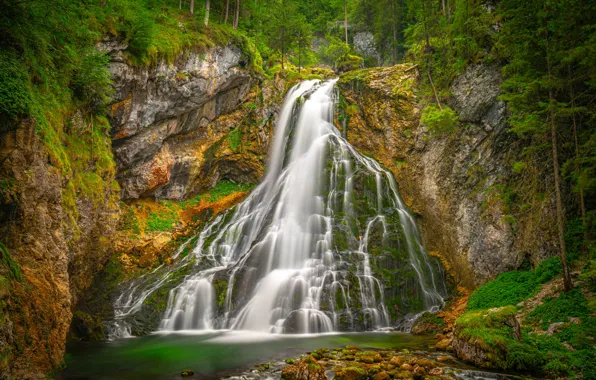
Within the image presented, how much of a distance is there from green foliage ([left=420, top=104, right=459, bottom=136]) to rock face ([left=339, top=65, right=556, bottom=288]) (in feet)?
1.75

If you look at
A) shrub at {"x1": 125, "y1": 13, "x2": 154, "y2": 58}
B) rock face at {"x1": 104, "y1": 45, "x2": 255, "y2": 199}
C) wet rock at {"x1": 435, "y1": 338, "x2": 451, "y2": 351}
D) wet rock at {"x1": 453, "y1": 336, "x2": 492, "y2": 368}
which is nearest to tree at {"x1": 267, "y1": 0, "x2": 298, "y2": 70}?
rock face at {"x1": 104, "y1": 45, "x2": 255, "y2": 199}

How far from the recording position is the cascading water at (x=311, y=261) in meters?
14.8

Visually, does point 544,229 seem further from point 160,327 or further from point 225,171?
point 225,171

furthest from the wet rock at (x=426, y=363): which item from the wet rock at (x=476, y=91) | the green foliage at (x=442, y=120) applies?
the wet rock at (x=476, y=91)

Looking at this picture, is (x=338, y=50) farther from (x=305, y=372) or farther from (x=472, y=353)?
(x=305, y=372)

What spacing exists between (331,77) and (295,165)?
1397 cm

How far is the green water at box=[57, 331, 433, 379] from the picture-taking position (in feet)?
30.8

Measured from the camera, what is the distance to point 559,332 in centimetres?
898

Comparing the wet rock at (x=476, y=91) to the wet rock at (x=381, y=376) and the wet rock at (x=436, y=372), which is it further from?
the wet rock at (x=381, y=376)

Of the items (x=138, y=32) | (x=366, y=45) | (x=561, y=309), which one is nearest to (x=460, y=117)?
(x=561, y=309)

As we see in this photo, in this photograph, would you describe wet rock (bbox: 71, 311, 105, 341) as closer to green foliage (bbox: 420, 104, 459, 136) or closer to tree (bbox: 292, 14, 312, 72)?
green foliage (bbox: 420, 104, 459, 136)

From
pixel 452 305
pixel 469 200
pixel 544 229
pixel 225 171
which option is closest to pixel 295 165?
pixel 225 171

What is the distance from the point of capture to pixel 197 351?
11344 mm

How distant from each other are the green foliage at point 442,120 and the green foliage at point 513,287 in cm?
806
